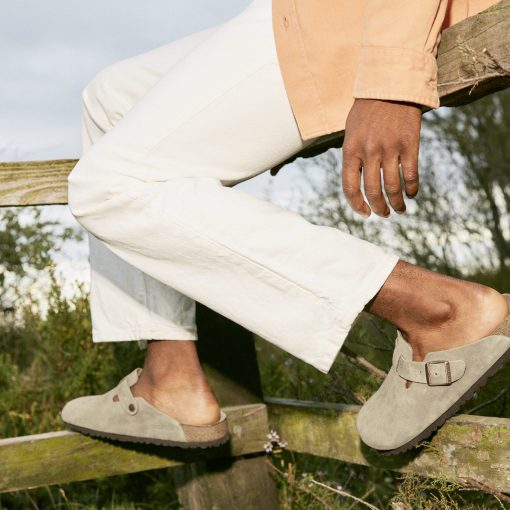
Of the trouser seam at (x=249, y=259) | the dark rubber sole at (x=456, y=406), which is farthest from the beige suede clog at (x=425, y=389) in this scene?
the trouser seam at (x=249, y=259)

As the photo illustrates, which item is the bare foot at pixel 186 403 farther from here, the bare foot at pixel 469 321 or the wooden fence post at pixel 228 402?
the bare foot at pixel 469 321

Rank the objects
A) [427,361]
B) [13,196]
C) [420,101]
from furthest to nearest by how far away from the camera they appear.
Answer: [13,196] → [427,361] → [420,101]

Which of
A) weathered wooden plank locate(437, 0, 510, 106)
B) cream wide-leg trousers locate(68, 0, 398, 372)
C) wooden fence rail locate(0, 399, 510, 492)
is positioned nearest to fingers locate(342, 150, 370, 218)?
cream wide-leg trousers locate(68, 0, 398, 372)

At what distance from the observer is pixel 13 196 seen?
2.59m

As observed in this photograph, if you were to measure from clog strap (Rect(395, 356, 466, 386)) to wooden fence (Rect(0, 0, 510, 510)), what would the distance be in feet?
0.70

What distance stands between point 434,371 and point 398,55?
0.69 m

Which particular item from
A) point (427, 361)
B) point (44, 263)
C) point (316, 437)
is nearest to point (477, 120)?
point (44, 263)

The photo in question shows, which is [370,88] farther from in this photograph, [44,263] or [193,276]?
[44,263]

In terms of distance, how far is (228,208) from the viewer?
1867 millimetres

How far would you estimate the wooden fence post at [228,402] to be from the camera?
273 cm

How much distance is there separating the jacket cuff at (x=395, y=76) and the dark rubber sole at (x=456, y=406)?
573mm

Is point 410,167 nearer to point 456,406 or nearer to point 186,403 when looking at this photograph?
point 456,406

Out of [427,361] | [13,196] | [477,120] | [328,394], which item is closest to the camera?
[427,361]

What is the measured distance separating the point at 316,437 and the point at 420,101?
1.27 meters
